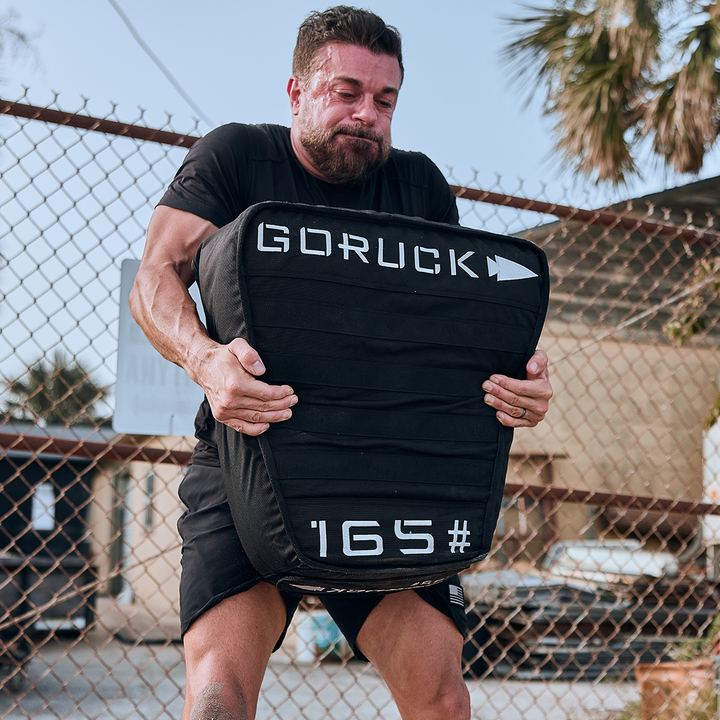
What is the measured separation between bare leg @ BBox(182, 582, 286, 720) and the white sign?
1190 millimetres

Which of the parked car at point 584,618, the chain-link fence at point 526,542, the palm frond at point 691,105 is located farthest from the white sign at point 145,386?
the palm frond at point 691,105

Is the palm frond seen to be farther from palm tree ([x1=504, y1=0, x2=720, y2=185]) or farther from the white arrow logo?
the white arrow logo

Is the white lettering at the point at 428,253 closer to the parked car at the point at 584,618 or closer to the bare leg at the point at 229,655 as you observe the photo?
the bare leg at the point at 229,655

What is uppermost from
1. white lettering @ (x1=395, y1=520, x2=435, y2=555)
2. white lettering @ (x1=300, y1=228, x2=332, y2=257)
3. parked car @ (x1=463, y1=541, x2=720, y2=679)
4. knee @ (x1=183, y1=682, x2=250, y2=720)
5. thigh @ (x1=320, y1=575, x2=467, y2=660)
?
white lettering @ (x1=300, y1=228, x2=332, y2=257)

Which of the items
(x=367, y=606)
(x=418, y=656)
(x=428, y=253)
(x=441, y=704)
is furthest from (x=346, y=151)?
(x=441, y=704)

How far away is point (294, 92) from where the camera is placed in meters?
1.85

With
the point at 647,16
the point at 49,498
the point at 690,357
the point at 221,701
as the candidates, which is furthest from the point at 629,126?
the point at 49,498

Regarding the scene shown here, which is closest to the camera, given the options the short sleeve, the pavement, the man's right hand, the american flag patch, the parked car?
the man's right hand

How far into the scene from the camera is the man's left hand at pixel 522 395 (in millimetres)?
1517

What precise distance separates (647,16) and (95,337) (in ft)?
21.0

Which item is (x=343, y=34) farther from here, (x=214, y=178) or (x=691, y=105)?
(x=691, y=105)

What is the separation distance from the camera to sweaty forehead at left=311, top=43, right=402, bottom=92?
67.7 inches

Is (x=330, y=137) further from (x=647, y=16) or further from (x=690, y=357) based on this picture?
(x=690, y=357)

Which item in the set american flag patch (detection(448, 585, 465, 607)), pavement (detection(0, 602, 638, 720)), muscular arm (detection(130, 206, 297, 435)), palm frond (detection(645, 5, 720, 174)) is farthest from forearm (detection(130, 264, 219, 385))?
palm frond (detection(645, 5, 720, 174))
